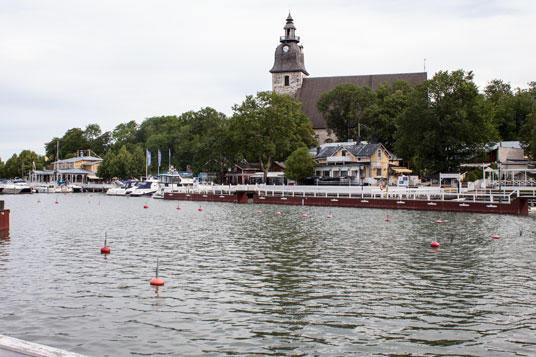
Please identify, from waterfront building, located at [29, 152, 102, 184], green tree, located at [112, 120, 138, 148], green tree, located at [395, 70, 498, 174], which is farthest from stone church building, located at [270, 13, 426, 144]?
green tree, located at [112, 120, 138, 148]

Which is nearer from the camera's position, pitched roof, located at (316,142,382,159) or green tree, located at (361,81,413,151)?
pitched roof, located at (316,142,382,159)

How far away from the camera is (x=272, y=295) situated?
16016mm

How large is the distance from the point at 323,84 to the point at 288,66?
31.8ft

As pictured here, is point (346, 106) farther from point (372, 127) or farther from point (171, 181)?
point (171, 181)

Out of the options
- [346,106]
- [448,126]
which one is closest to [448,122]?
[448,126]

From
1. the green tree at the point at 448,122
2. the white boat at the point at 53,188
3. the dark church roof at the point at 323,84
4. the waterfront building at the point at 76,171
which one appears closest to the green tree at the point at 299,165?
the green tree at the point at 448,122

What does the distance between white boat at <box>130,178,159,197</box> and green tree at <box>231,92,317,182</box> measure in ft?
60.7

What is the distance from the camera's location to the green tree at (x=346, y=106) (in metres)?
105

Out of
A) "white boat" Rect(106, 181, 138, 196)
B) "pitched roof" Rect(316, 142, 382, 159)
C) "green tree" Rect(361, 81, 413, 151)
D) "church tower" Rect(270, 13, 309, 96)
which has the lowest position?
"white boat" Rect(106, 181, 138, 196)

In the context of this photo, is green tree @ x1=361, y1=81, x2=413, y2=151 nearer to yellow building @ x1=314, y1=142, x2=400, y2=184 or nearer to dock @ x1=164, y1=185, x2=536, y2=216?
yellow building @ x1=314, y1=142, x2=400, y2=184

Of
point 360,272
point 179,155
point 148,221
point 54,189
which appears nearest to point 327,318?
point 360,272

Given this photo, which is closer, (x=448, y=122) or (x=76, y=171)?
(x=448, y=122)

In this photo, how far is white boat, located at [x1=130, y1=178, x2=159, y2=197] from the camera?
99.0 m

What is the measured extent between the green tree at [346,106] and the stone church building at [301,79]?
1243cm
